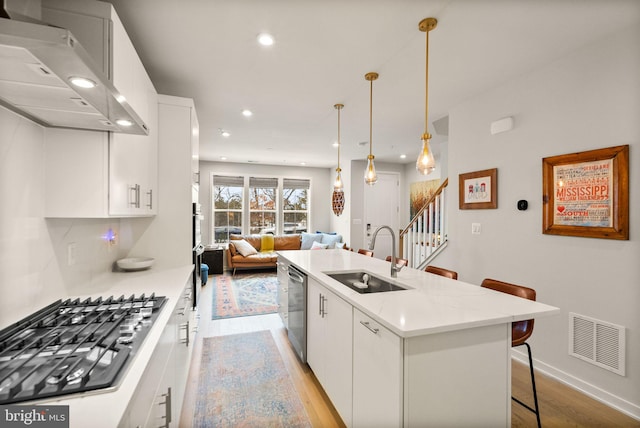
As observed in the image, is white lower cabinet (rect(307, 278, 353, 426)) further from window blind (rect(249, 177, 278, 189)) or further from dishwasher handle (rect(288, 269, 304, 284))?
window blind (rect(249, 177, 278, 189))

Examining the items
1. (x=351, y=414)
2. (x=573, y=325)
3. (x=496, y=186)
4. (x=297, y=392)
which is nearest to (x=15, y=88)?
(x=351, y=414)

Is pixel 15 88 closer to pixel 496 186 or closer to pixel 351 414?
pixel 351 414

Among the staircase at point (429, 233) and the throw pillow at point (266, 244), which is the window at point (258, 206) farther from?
the staircase at point (429, 233)

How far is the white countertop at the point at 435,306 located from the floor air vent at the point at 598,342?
987 mm

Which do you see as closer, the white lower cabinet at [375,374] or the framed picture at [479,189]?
the white lower cabinet at [375,374]

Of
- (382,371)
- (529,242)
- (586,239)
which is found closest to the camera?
(382,371)

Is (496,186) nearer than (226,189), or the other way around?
(496,186)

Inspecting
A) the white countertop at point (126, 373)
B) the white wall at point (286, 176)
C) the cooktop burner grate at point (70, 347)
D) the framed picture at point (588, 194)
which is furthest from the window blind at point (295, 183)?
the cooktop burner grate at point (70, 347)

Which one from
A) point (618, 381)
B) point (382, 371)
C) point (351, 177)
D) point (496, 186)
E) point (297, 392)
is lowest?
point (297, 392)

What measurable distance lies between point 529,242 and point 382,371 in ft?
6.69

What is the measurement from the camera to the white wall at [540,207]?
196 cm

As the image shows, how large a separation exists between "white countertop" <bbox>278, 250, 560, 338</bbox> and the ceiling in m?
1.73

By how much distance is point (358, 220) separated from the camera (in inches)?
275

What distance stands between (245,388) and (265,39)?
8.57ft
